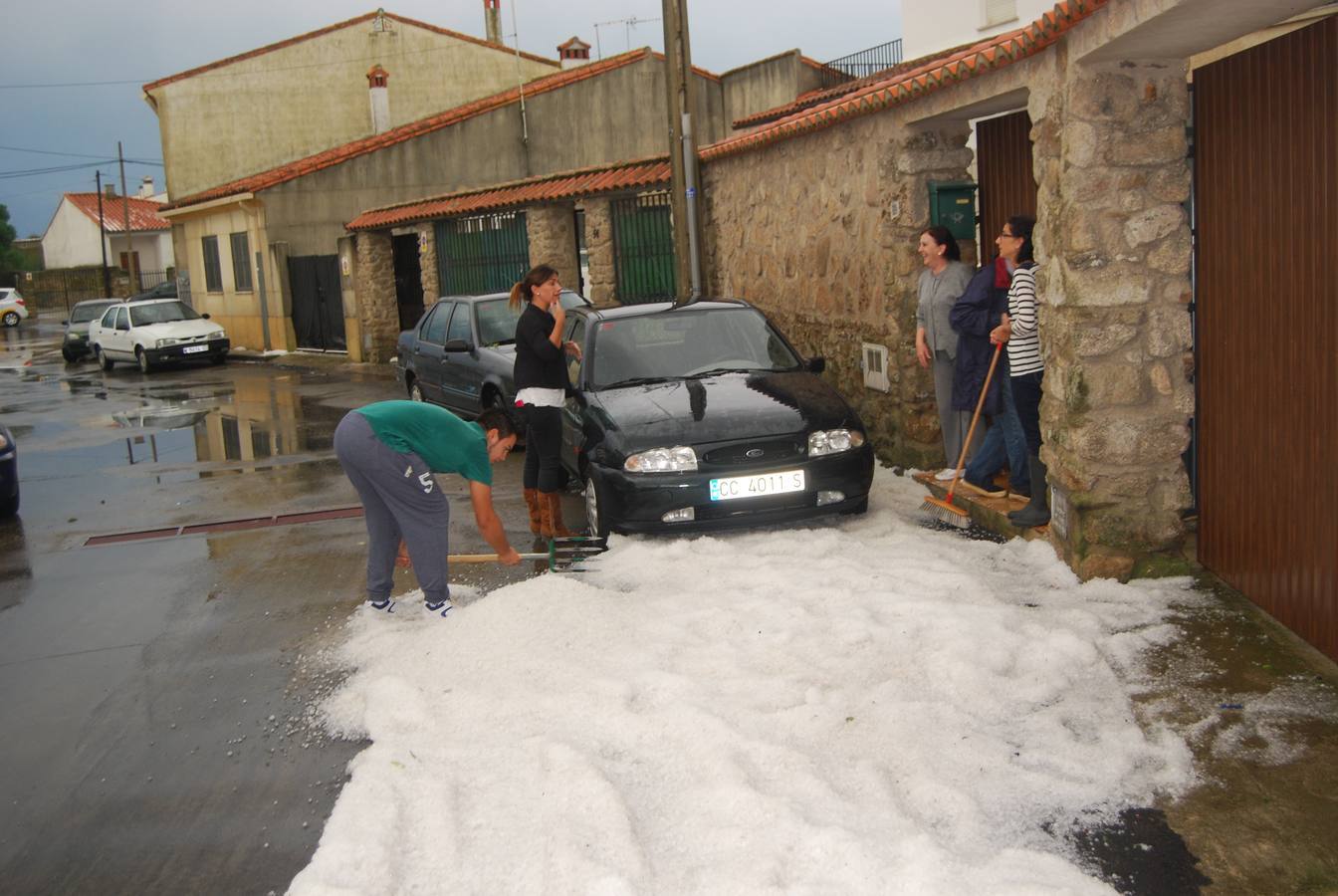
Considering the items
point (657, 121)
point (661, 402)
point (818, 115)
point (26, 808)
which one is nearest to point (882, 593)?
point (661, 402)

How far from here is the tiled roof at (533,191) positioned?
16359mm

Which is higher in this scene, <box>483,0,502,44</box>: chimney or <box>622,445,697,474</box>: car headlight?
<box>483,0,502,44</box>: chimney

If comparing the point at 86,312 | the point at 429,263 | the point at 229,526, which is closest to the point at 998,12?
the point at 429,263

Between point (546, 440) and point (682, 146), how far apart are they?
624 centimetres

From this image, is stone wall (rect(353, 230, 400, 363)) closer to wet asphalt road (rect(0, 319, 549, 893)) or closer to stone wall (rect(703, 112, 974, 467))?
wet asphalt road (rect(0, 319, 549, 893))

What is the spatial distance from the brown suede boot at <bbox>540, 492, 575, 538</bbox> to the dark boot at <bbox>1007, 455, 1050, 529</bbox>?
9.89 ft

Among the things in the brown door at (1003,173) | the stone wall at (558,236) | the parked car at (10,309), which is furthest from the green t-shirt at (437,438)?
the parked car at (10,309)

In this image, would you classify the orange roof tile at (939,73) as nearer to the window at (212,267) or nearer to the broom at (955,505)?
the broom at (955,505)

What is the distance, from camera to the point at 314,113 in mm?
35156

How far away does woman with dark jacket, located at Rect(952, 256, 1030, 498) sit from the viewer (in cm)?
777

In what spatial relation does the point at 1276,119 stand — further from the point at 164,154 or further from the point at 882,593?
the point at 164,154

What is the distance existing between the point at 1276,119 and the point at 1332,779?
2847mm

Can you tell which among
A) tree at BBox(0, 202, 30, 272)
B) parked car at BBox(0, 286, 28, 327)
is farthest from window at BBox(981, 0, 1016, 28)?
tree at BBox(0, 202, 30, 272)

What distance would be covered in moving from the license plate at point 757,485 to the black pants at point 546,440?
4.66ft
